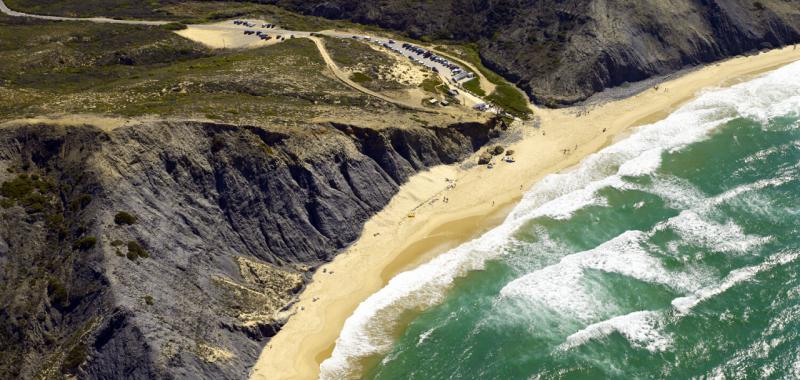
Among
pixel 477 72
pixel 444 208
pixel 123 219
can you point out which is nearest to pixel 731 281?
pixel 444 208

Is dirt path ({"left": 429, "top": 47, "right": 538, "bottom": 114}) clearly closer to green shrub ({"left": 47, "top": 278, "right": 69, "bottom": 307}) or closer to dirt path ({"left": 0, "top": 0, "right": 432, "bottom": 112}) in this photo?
dirt path ({"left": 0, "top": 0, "right": 432, "bottom": 112})

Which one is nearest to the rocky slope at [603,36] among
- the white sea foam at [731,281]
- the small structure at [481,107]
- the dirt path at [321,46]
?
the small structure at [481,107]

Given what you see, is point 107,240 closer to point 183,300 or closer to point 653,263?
point 183,300

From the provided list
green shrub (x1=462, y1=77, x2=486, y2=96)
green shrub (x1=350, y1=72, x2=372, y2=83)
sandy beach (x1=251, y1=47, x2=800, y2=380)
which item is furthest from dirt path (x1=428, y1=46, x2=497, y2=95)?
green shrub (x1=350, y1=72, x2=372, y2=83)

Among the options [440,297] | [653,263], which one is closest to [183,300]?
[440,297]

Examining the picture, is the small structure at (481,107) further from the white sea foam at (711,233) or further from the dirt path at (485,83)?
→ the white sea foam at (711,233)

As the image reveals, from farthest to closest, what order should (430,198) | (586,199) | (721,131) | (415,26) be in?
(415,26), (721,131), (430,198), (586,199)
